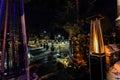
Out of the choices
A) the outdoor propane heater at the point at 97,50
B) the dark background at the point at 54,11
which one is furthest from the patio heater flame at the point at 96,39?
the dark background at the point at 54,11

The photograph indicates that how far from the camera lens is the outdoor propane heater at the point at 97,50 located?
185 inches

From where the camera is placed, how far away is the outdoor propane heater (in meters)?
4.69

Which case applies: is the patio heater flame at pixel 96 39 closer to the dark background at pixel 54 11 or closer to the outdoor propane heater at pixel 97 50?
the outdoor propane heater at pixel 97 50

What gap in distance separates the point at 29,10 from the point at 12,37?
15.7 feet

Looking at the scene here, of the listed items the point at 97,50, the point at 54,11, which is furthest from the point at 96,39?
the point at 54,11

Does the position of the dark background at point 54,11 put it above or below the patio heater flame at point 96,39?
above

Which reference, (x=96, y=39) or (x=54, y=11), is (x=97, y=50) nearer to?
(x=96, y=39)

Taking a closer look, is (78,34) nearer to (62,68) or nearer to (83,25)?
(83,25)

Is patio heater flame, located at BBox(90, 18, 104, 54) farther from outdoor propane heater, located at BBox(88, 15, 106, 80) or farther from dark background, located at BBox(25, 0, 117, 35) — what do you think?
dark background, located at BBox(25, 0, 117, 35)

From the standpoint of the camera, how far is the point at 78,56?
656 cm

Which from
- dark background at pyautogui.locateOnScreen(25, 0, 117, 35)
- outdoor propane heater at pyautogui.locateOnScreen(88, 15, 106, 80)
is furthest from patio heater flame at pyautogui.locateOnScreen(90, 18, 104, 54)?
dark background at pyautogui.locateOnScreen(25, 0, 117, 35)

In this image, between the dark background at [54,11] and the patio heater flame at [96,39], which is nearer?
the patio heater flame at [96,39]

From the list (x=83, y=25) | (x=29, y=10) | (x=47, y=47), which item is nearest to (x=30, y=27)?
(x=29, y=10)

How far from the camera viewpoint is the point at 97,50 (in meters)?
4.71
